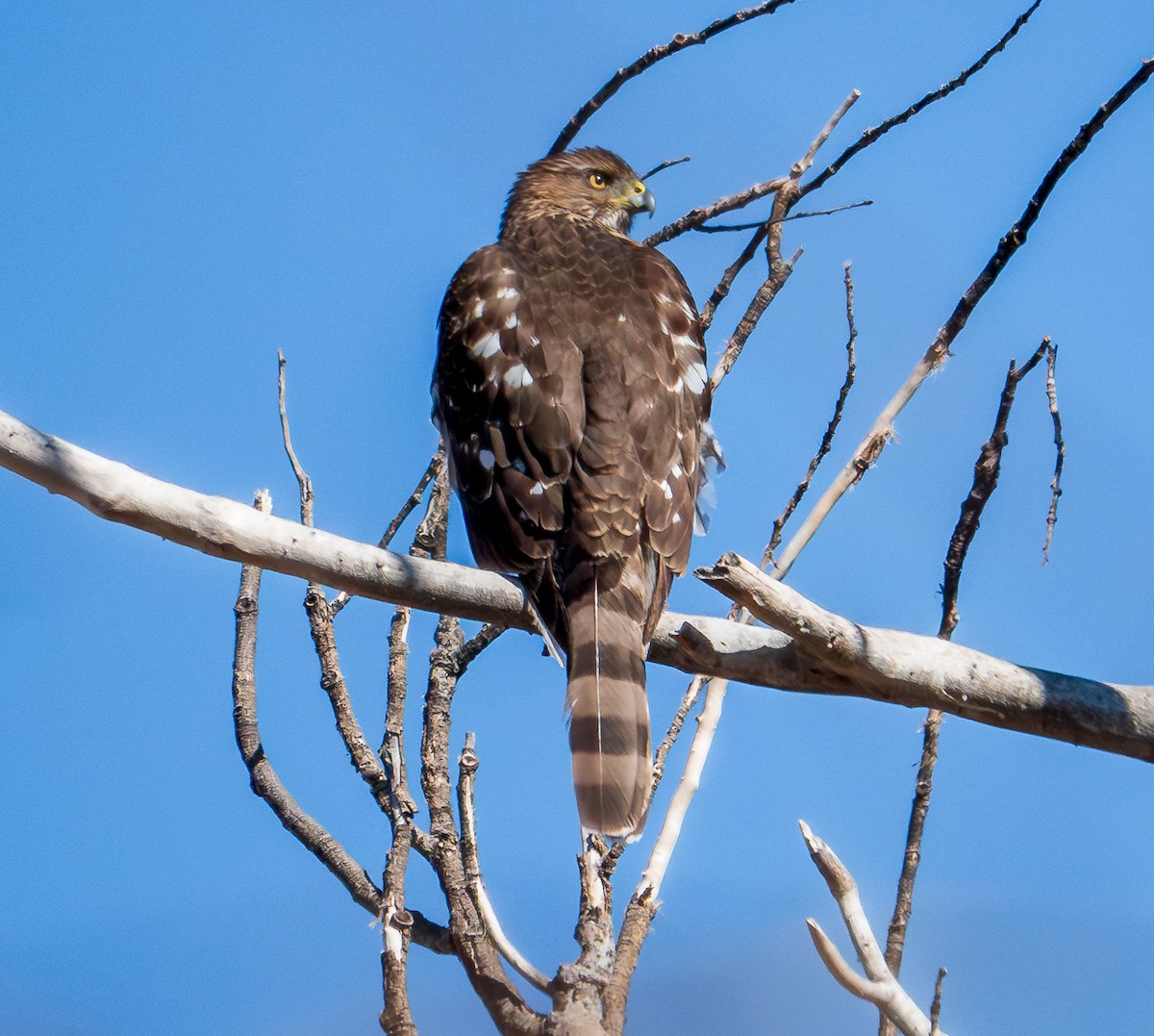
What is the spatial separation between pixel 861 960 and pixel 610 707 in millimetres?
778

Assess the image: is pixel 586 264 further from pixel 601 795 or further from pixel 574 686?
pixel 601 795

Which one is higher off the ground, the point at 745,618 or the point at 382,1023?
the point at 745,618

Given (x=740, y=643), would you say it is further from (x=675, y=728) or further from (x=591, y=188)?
(x=591, y=188)

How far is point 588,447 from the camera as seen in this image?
3531 millimetres

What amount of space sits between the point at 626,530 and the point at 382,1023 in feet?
4.51

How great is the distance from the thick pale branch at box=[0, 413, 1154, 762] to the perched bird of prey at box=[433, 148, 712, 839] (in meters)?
0.43

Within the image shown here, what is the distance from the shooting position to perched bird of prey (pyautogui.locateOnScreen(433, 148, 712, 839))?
3086 mm

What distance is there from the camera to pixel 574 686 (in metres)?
3.12

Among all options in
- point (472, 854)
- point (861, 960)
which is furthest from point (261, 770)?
point (861, 960)

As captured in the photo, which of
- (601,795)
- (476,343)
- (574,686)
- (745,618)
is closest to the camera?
(601,795)

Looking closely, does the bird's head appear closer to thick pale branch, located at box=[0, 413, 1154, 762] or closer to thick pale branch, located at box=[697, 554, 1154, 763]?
thick pale branch, located at box=[0, 413, 1154, 762]

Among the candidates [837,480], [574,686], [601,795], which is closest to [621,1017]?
[601,795]

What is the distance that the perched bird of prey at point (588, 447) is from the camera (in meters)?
3.09

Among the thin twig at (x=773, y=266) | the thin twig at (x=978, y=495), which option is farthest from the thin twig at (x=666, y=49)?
the thin twig at (x=978, y=495)
